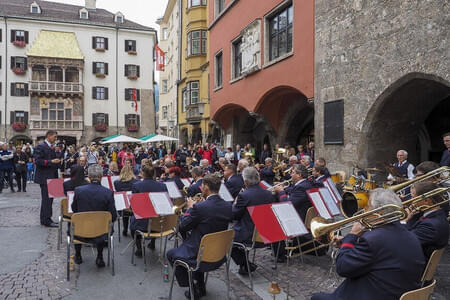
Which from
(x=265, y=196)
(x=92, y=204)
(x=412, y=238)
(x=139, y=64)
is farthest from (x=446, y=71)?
(x=139, y=64)

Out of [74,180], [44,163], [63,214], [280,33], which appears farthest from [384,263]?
[280,33]

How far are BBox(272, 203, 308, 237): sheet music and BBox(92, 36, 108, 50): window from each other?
40081mm

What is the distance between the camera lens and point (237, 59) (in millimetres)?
17844

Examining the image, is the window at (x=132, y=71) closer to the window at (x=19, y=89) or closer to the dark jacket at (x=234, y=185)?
the window at (x=19, y=89)

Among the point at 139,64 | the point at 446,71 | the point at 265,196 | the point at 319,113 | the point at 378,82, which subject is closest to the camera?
the point at 265,196

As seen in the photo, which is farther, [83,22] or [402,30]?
[83,22]

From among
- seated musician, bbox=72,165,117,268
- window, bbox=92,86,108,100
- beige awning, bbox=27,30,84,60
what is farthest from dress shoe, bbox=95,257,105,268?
beige awning, bbox=27,30,84,60

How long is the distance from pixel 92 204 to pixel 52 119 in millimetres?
36843

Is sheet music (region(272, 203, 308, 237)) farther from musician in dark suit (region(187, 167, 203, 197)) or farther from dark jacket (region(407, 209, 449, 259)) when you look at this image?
musician in dark suit (region(187, 167, 203, 197))

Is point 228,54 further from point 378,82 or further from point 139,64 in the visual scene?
point 139,64

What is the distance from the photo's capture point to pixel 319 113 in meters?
11.4

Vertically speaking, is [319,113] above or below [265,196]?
above

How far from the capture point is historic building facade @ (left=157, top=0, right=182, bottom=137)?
36781mm

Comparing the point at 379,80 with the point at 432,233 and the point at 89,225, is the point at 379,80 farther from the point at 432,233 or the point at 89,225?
the point at 89,225
